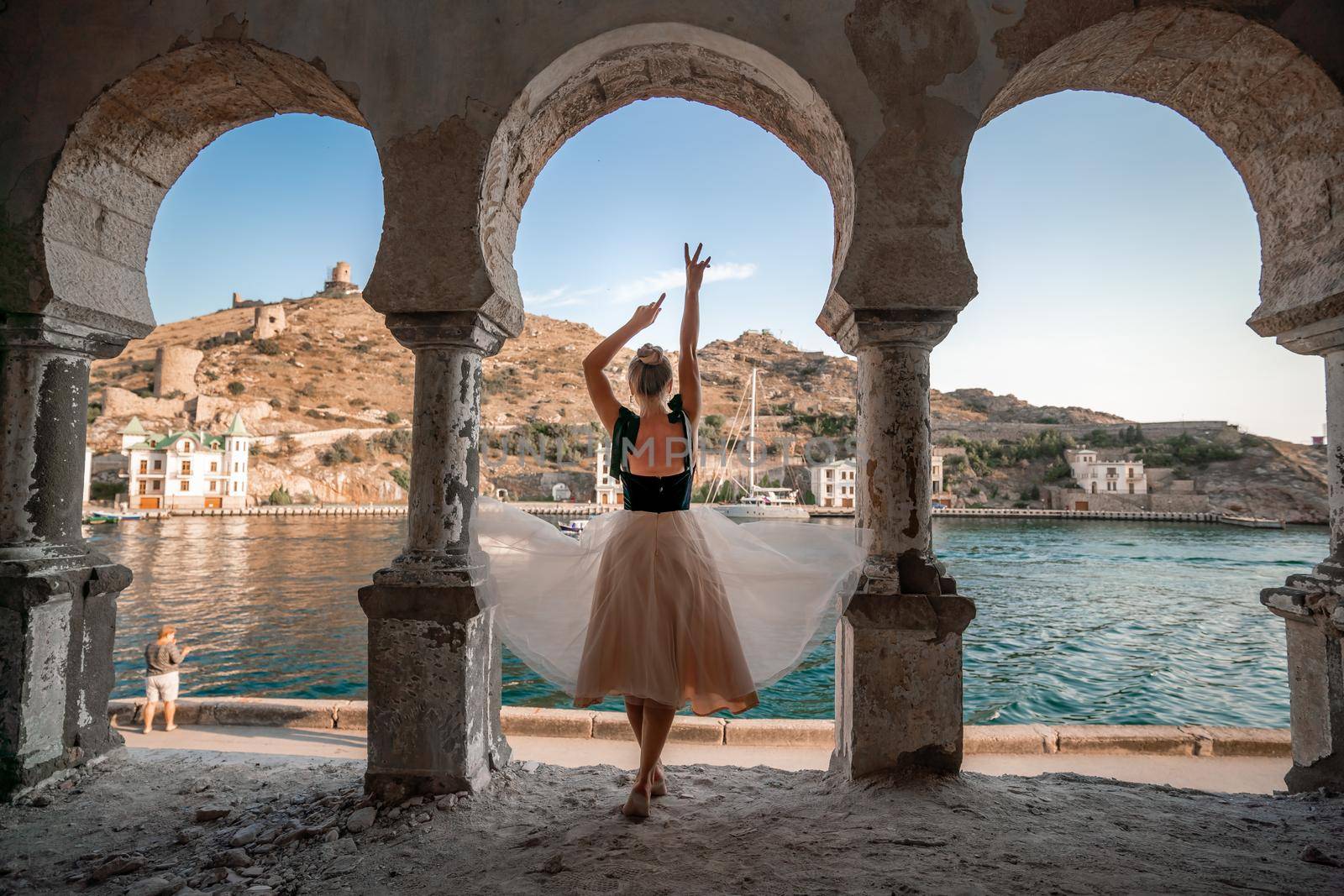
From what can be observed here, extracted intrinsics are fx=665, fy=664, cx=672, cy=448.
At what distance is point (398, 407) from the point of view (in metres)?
67.6

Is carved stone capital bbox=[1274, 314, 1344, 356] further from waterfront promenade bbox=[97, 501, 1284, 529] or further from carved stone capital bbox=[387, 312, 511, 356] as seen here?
waterfront promenade bbox=[97, 501, 1284, 529]

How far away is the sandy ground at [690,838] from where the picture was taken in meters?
2.06

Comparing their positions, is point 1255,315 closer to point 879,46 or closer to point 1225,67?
point 1225,67

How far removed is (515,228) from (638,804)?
260cm

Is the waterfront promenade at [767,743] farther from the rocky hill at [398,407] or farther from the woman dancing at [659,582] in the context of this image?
the rocky hill at [398,407]

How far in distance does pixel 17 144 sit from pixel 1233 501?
74.1 metres

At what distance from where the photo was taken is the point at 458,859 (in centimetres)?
227

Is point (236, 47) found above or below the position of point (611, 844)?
above

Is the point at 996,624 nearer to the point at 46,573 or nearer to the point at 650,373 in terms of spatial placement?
the point at 650,373

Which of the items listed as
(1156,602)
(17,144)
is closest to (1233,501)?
(1156,602)

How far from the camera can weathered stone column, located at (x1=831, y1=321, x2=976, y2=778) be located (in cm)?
266

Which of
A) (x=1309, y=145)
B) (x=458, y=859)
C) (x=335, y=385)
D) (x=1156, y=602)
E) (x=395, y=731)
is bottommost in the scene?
(x=1156, y=602)

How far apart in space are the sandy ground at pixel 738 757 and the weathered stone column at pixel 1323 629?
1272 millimetres

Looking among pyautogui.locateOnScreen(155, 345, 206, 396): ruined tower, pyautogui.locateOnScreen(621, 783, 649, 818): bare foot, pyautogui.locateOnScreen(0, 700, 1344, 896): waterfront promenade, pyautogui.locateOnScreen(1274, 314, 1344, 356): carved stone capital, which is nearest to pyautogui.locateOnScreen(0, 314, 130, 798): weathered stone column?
pyautogui.locateOnScreen(0, 700, 1344, 896): waterfront promenade
